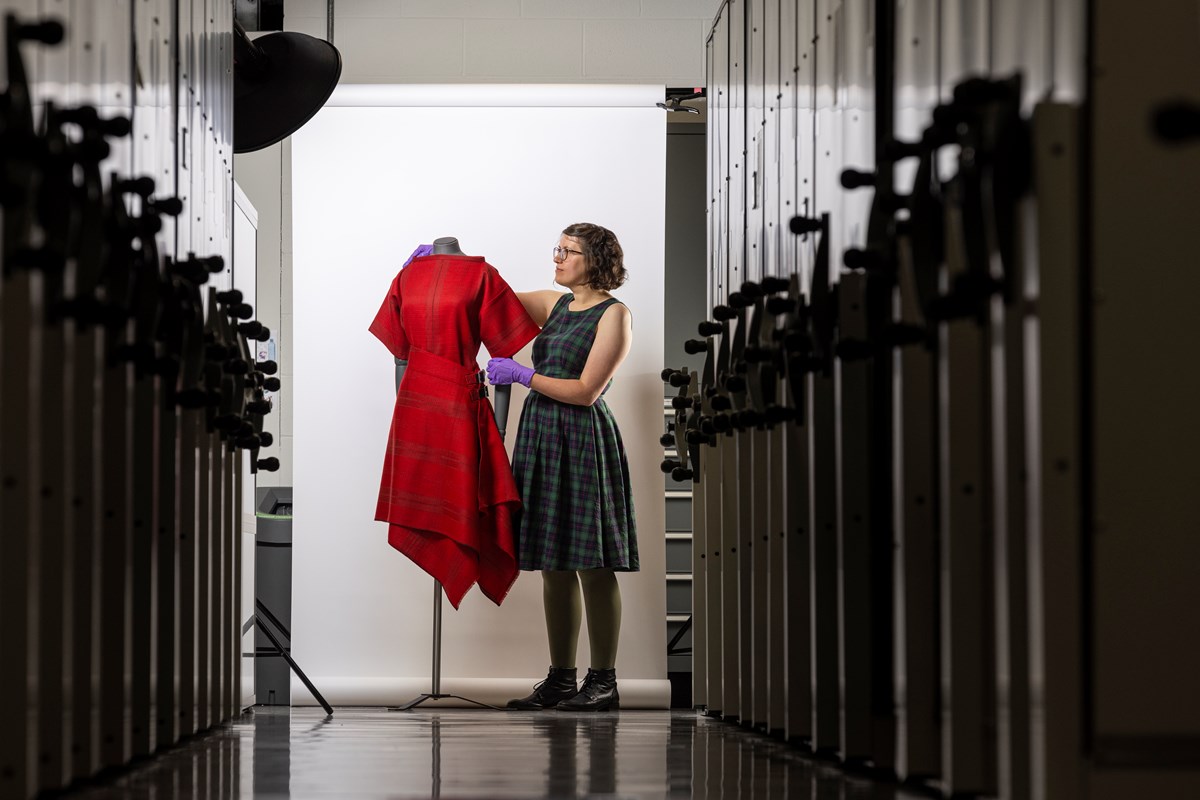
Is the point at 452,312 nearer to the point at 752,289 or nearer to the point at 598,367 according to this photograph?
the point at 598,367

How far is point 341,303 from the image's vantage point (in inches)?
196

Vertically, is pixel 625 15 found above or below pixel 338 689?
above

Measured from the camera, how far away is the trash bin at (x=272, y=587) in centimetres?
529

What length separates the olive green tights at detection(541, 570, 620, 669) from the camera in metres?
4.59

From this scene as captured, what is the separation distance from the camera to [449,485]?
4.61m

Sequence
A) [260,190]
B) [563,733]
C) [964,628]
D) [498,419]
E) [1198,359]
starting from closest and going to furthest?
1. [1198,359]
2. [964,628]
3. [563,733]
4. [498,419]
5. [260,190]

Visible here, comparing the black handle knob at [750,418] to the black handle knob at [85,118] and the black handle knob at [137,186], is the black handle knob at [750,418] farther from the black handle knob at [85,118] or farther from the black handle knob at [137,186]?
the black handle knob at [85,118]

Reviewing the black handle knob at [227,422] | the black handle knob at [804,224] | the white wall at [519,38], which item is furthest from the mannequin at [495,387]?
the black handle knob at [804,224]

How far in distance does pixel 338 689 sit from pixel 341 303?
1.28m

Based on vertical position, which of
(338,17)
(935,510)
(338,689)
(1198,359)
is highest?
(338,17)

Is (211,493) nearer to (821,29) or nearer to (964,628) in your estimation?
(821,29)

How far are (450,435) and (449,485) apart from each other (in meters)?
0.16

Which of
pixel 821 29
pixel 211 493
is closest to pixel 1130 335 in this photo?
pixel 821 29

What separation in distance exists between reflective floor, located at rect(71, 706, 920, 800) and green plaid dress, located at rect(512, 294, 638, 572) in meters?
0.86
